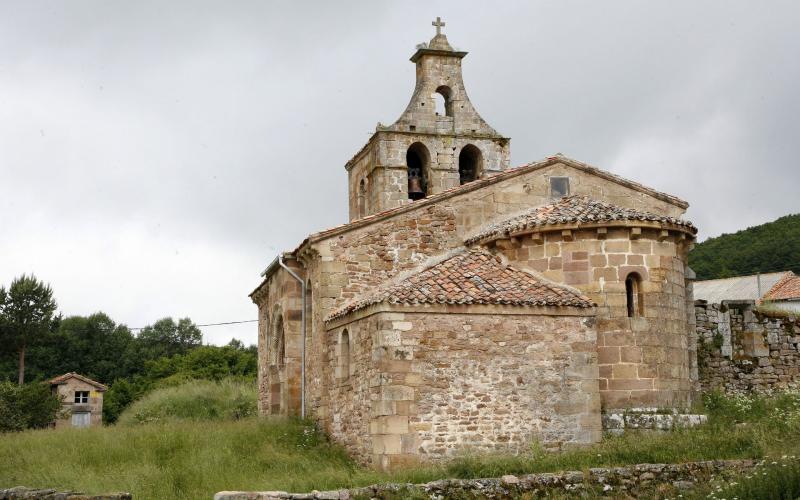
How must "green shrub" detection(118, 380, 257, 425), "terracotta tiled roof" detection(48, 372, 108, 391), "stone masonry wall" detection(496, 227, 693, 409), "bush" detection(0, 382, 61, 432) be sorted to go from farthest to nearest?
"terracotta tiled roof" detection(48, 372, 108, 391) < "bush" detection(0, 382, 61, 432) < "green shrub" detection(118, 380, 257, 425) < "stone masonry wall" detection(496, 227, 693, 409)

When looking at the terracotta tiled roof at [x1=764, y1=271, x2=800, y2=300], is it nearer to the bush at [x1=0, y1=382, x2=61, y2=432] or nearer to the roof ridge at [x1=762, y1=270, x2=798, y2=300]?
the roof ridge at [x1=762, y1=270, x2=798, y2=300]

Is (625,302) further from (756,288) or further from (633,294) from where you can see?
(756,288)

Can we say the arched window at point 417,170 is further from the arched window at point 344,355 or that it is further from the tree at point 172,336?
the tree at point 172,336

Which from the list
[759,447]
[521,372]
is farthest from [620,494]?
[521,372]

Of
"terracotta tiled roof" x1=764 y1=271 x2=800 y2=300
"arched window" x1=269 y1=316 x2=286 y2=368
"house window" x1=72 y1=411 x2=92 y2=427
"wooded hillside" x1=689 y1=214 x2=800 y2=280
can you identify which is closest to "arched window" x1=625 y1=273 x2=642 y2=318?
"arched window" x1=269 y1=316 x2=286 y2=368

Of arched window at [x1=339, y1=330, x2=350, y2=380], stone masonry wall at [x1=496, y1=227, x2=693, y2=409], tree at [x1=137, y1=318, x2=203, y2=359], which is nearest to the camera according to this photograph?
stone masonry wall at [x1=496, y1=227, x2=693, y2=409]

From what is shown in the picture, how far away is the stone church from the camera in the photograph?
13492 millimetres

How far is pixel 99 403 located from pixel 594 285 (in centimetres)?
3285

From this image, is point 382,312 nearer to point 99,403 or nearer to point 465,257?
point 465,257

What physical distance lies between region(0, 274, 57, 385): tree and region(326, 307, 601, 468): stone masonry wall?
36.9 meters

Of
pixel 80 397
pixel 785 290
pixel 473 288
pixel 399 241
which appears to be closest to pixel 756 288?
pixel 785 290

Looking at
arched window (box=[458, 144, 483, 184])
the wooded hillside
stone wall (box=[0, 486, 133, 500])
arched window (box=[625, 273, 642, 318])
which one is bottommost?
stone wall (box=[0, 486, 133, 500])

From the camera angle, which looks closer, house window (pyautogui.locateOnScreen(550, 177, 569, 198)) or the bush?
house window (pyautogui.locateOnScreen(550, 177, 569, 198))

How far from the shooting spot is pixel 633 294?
578 inches
